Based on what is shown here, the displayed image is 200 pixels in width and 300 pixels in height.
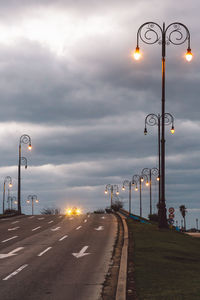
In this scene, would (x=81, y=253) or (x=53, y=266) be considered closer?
(x=53, y=266)

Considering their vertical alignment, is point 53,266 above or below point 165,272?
below

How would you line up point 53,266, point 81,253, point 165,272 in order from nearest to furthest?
1. point 165,272
2. point 53,266
3. point 81,253

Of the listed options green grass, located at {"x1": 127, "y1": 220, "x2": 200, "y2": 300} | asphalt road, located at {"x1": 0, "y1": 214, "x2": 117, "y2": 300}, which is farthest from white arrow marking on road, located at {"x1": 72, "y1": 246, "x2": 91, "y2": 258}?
green grass, located at {"x1": 127, "y1": 220, "x2": 200, "y2": 300}

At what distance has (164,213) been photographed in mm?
31812

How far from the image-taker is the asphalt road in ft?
37.4

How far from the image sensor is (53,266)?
614 inches

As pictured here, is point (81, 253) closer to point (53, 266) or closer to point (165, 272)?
point (53, 266)

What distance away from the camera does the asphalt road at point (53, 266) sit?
37.4ft

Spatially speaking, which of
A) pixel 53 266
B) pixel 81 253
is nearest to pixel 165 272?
pixel 53 266

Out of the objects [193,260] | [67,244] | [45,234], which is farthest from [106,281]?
[45,234]

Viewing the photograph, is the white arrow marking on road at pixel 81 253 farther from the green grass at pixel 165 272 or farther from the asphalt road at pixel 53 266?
the green grass at pixel 165 272

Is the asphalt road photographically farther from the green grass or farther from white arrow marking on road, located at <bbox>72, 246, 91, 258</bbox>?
the green grass

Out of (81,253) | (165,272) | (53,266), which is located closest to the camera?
(165,272)

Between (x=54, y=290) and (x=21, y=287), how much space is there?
0.94 m
